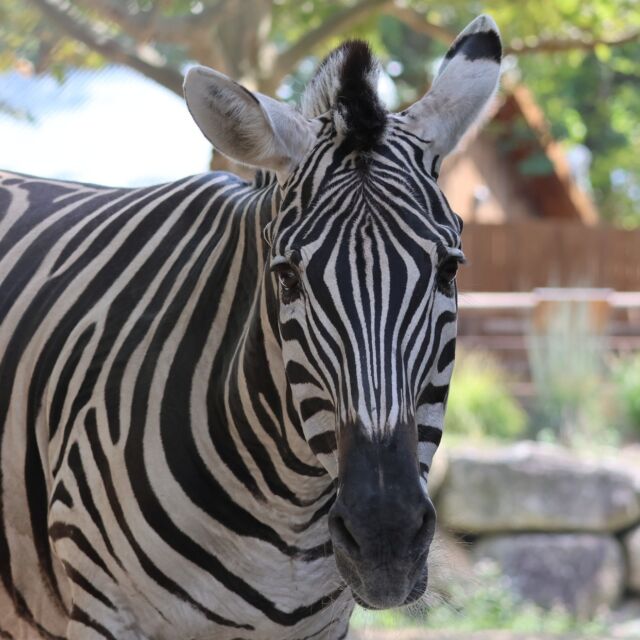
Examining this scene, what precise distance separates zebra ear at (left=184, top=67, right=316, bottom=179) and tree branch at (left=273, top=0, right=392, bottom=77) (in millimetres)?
4851

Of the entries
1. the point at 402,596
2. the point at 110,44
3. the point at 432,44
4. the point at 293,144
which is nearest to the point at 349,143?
the point at 293,144

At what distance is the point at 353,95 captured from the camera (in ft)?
8.70

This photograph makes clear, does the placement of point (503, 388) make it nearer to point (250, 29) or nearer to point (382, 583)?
point (250, 29)

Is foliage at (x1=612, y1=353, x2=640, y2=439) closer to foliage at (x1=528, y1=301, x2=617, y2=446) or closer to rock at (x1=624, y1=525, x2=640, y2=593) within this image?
foliage at (x1=528, y1=301, x2=617, y2=446)

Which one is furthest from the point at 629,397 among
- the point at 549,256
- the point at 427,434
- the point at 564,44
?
the point at 549,256

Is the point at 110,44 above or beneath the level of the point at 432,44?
beneath

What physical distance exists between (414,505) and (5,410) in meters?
1.49

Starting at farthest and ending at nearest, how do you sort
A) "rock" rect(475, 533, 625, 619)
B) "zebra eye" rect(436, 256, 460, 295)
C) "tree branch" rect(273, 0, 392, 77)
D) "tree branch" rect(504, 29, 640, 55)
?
"rock" rect(475, 533, 625, 619), "tree branch" rect(504, 29, 640, 55), "tree branch" rect(273, 0, 392, 77), "zebra eye" rect(436, 256, 460, 295)

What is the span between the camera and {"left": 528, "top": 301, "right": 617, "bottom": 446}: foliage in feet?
37.9

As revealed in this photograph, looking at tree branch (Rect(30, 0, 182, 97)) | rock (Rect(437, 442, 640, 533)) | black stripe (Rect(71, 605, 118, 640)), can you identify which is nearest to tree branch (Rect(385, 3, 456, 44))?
tree branch (Rect(30, 0, 182, 97))

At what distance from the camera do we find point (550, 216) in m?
29.6

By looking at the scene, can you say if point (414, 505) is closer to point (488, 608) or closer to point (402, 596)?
point (402, 596)

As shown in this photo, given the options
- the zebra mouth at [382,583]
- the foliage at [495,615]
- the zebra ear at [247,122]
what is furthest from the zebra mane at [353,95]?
the foliage at [495,615]

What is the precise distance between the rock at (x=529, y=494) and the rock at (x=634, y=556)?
26 centimetres
